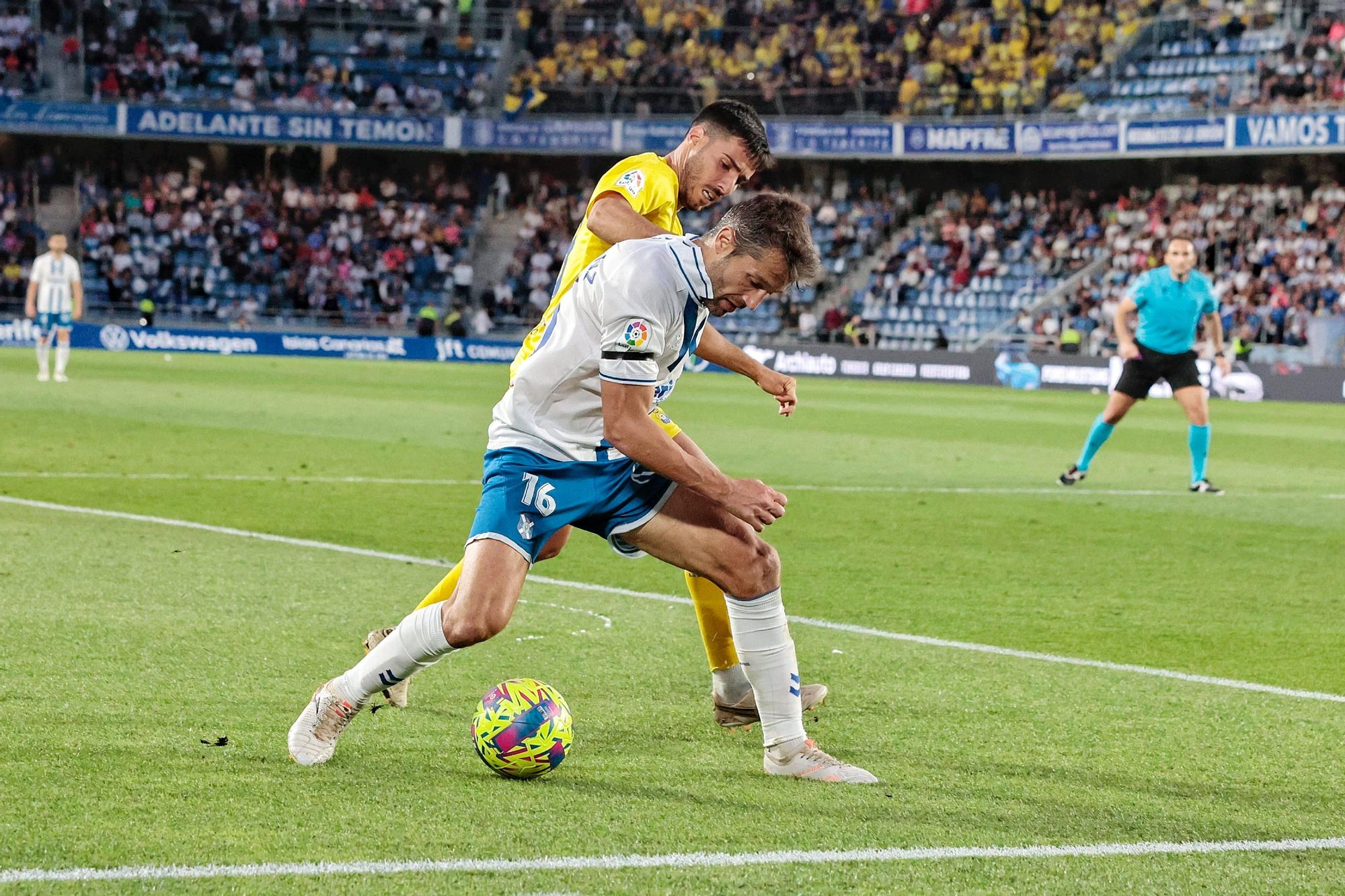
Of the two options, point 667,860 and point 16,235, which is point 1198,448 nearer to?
point 667,860

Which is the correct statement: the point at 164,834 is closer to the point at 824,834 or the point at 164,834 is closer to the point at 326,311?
the point at 824,834

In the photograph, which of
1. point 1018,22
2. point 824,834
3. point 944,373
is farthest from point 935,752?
point 1018,22

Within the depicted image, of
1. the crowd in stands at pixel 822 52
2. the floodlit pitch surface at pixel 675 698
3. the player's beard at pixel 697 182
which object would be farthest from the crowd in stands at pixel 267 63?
the player's beard at pixel 697 182

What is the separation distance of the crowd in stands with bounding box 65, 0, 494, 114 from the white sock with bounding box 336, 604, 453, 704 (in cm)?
3804

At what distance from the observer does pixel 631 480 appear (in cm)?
492

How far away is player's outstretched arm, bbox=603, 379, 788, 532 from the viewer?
4520mm

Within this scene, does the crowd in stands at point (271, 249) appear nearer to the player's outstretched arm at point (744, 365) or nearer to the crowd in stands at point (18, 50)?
the crowd in stands at point (18, 50)

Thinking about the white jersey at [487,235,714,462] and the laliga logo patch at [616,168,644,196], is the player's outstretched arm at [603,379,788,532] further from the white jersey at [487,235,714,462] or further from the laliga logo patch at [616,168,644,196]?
the laliga logo patch at [616,168,644,196]

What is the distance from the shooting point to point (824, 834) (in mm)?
4176

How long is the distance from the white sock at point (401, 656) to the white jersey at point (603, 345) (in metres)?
0.61

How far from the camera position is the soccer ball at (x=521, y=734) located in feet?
15.3

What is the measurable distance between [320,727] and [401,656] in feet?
1.09

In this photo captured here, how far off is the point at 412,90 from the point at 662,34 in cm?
712

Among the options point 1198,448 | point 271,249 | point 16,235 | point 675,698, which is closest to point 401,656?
point 675,698
